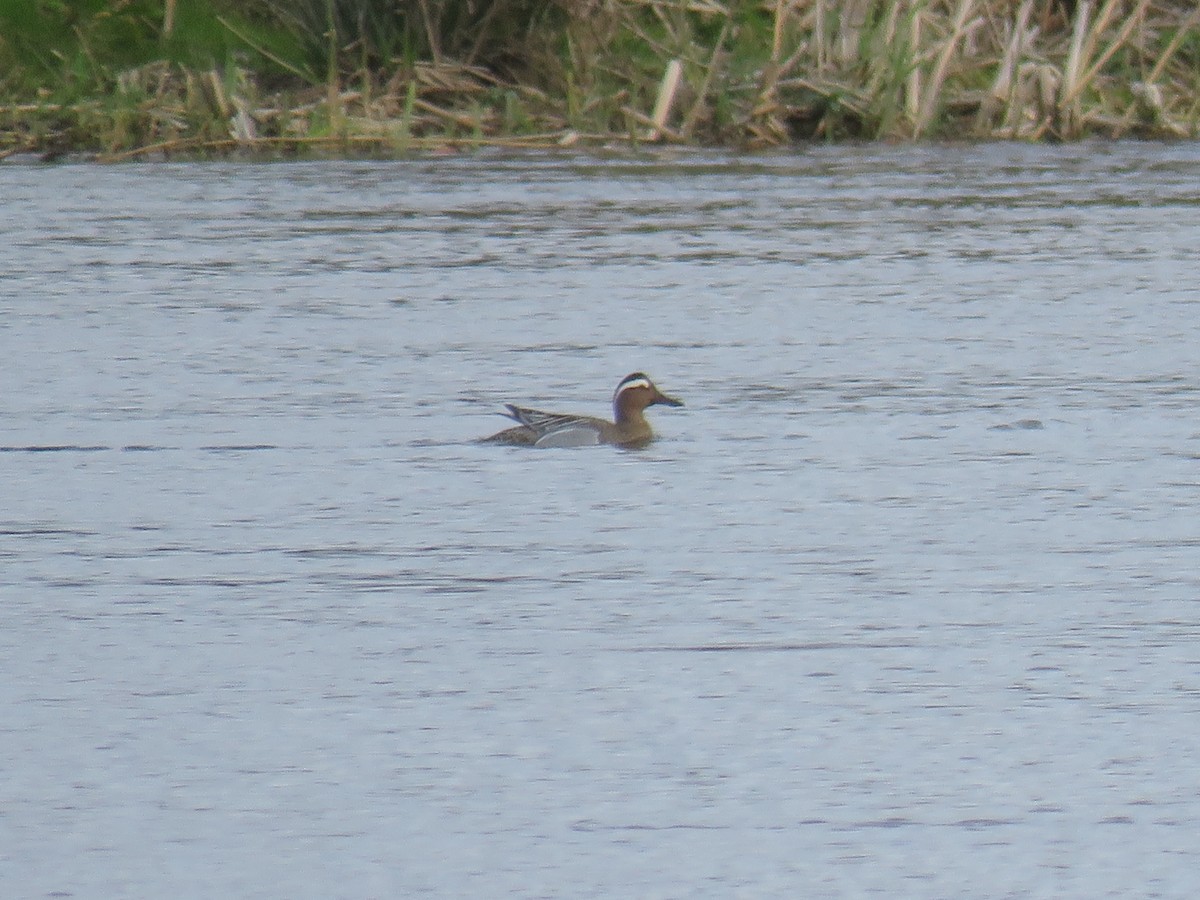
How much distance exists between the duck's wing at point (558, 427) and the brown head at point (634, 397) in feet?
0.33

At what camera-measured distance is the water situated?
3963 millimetres

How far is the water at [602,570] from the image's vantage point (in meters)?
3.96

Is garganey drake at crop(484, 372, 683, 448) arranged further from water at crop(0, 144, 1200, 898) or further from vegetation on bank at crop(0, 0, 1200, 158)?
vegetation on bank at crop(0, 0, 1200, 158)

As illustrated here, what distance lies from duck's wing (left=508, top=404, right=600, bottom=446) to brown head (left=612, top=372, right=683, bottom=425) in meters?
0.10

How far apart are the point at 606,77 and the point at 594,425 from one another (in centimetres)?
889

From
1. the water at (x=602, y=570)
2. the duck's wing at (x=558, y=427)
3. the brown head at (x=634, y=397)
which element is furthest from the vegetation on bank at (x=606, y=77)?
the duck's wing at (x=558, y=427)

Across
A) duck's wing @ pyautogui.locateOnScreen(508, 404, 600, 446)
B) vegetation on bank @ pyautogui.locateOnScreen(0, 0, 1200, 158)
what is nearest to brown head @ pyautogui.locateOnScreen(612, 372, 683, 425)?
duck's wing @ pyautogui.locateOnScreen(508, 404, 600, 446)

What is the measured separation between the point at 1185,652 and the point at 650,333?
4.33 meters

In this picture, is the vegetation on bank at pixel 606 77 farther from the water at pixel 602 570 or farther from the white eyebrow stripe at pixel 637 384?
the white eyebrow stripe at pixel 637 384

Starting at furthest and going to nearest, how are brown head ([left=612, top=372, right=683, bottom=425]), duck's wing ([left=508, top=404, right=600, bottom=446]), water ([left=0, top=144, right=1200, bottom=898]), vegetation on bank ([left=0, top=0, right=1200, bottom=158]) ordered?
vegetation on bank ([left=0, top=0, right=1200, bottom=158])
brown head ([left=612, top=372, right=683, bottom=425])
duck's wing ([left=508, top=404, right=600, bottom=446])
water ([left=0, top=144, right=1200, bottom=898])

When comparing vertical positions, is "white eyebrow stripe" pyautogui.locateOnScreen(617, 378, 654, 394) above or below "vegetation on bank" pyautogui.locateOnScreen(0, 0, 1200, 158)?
below

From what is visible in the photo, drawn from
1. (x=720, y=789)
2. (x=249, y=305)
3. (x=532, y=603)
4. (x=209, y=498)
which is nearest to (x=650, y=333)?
(x=249, y=305)

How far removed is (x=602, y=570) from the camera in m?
5.70

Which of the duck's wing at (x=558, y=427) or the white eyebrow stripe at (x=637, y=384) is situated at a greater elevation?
the white eyebrow stripe at (x=637, y=384)
